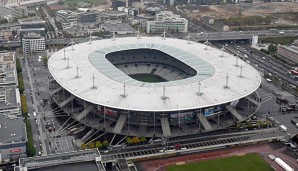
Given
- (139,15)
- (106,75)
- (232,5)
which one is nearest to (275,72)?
(106,75)

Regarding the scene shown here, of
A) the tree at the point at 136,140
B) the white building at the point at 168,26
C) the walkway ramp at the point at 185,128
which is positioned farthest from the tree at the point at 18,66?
the white building at the point at 168,26

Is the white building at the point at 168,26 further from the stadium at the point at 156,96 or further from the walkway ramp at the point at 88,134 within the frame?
the walkway ramp at the point at 88,134

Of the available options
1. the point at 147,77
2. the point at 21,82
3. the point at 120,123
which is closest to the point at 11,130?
the point at 120,123

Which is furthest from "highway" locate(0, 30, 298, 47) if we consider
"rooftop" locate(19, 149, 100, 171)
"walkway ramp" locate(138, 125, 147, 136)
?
"rooftop" locate(19, 149, 100, 171)

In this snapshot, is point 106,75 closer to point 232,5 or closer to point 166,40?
point 166,40

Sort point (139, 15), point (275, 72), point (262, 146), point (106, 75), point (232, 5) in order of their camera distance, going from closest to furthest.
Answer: point (262, 146) → point (106, 75) → point (275, 72) → point (139, 15) → point (232, 5)

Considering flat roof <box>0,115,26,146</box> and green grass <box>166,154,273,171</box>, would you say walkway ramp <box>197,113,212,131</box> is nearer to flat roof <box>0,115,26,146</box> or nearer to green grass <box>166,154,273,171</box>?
green grass <box>166,154,273,171</box>
